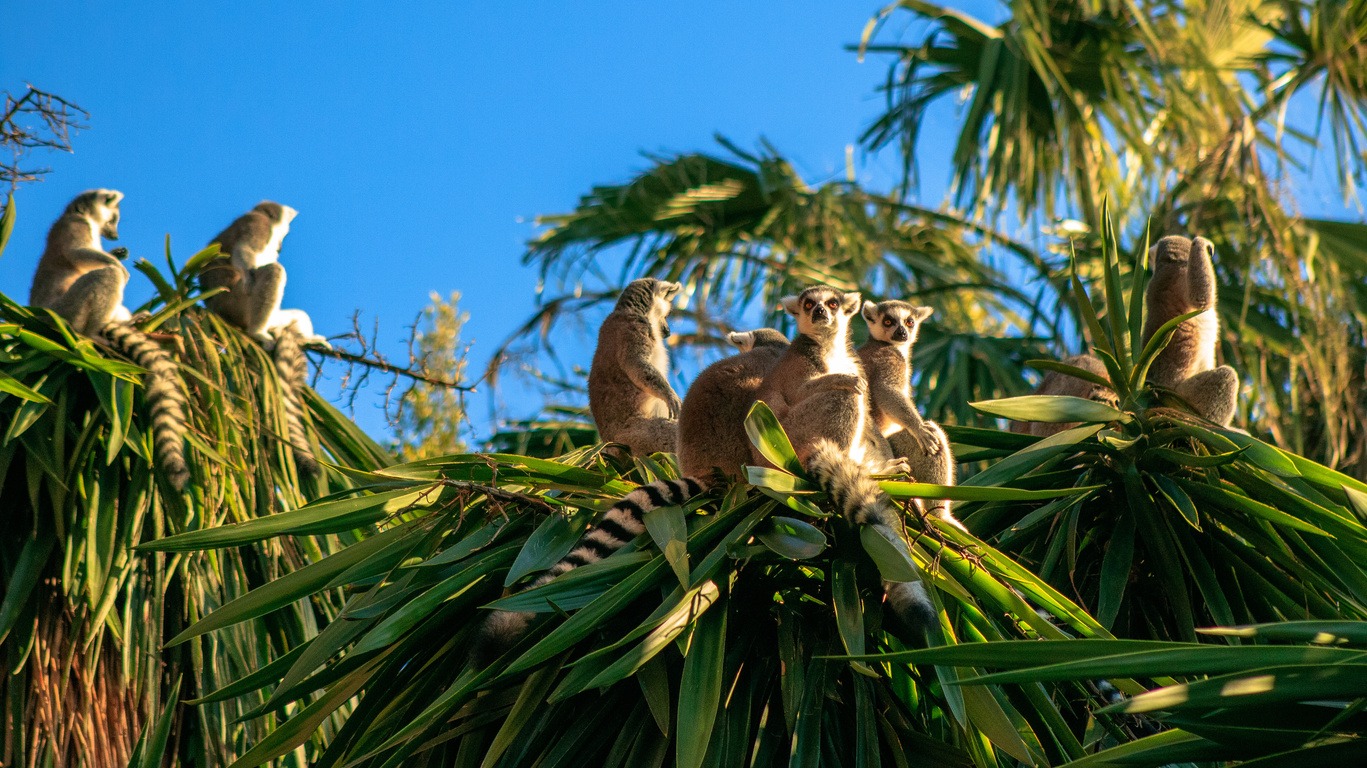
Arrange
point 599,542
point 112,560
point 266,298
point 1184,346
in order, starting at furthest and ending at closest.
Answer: point 266,298
point 1184,346
point 112,560
point 599,542

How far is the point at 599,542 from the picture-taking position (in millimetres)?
3688

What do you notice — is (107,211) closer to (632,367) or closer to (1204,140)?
(632,367)

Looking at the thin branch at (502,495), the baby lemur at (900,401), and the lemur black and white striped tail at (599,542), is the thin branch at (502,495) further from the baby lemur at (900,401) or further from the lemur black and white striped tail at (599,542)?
the baby lemur at (900,401)

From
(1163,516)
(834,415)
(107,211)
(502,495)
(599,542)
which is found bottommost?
(1163,516)

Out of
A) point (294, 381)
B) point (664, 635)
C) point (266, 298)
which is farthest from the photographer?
point (266, 298)

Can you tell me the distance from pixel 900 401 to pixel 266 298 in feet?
16.1

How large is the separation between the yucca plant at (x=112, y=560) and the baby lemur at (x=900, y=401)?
2.65 metres

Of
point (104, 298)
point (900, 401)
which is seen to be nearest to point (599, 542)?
point (900, 401)

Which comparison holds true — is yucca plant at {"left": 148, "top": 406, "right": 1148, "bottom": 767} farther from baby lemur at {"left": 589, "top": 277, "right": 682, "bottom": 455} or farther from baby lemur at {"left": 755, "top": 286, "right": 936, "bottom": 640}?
baby lemur at {"left": 589, "top": 277, "right": 682, "bottom": 455}

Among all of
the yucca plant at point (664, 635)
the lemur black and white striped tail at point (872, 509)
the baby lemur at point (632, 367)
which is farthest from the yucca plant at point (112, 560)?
the lemur black and white striped tail at point (872, 509)

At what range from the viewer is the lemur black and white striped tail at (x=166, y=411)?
561 centimetres

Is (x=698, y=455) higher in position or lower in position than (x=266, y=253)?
lower

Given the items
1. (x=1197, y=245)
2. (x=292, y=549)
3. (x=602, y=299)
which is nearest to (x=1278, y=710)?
(x=1197, y=245)

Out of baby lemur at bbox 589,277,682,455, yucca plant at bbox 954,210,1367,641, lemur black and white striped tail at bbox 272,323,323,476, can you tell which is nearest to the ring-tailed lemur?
yucca plant at bbox 954,210,1367,641
